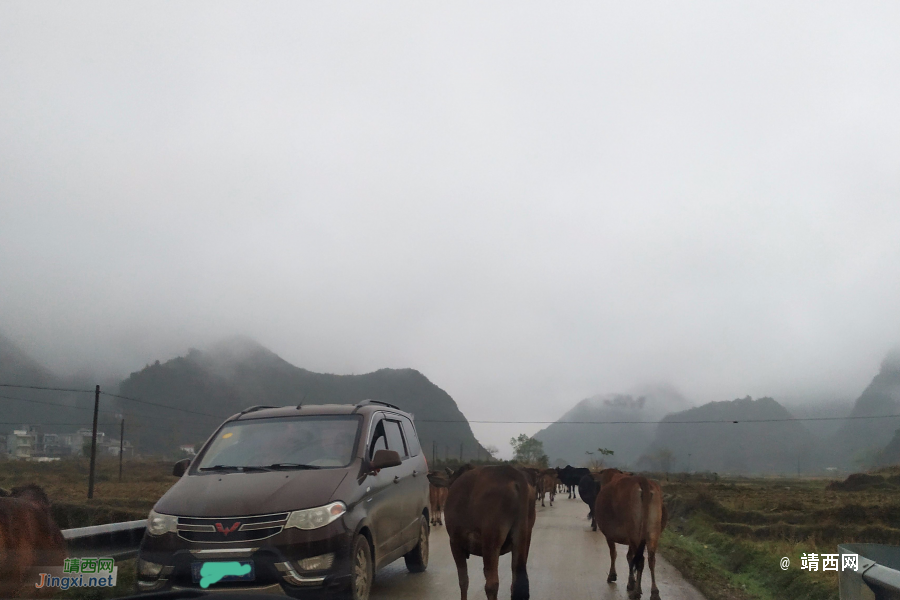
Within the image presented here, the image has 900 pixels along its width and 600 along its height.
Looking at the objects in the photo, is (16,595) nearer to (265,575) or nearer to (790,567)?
(265,575)

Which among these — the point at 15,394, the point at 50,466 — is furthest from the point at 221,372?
the point at 50,466

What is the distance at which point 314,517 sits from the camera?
21.4 ft

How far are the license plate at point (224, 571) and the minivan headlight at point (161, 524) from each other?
500 millimetres

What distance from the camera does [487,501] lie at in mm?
7340

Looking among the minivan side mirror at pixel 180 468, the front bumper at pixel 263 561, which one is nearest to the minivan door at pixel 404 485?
the front bumper at pixel 263 561

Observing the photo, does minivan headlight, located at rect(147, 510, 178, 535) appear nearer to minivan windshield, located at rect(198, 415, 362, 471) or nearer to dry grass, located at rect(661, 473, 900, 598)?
minivan windshield, located at rect(198, 415, 362, 471)

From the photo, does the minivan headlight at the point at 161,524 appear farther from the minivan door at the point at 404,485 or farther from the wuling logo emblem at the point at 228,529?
the minivan door at the point at 404,485

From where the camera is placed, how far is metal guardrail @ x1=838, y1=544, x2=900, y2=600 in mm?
3783

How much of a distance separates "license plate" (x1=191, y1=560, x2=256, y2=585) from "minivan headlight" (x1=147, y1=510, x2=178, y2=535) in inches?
19.7

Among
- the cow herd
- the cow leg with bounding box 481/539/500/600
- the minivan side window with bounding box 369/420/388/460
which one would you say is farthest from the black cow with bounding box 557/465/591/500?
the cow leg with bounding box 481/539/500/600

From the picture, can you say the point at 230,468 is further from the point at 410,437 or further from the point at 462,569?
the point at 410,437

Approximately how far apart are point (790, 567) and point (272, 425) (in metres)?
8.36

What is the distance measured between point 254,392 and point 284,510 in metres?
158

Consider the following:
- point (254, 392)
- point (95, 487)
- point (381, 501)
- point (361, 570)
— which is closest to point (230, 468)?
point (381, 501)
